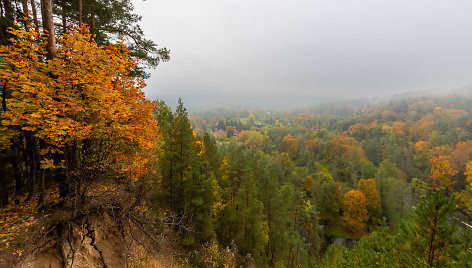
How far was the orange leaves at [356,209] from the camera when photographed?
3234 centimetres

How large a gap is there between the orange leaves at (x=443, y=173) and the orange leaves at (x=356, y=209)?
2444cm

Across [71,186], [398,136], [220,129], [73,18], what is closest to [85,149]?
[71,186]

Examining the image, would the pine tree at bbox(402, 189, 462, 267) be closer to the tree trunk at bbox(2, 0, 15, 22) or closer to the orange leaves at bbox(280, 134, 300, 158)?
the tree trunk at bbox(2, 0, 15, 22)

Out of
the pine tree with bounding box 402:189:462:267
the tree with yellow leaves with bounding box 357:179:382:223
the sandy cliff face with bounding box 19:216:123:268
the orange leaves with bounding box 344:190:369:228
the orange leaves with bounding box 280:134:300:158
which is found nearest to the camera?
the pine tree with bounding box 402:189:462:267

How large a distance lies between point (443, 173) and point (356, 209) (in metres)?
27.6

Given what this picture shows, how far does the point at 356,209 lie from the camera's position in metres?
32.4

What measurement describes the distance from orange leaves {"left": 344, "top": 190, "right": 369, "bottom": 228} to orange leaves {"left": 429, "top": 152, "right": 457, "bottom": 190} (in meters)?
24.4

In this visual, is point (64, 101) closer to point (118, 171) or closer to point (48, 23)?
point (48, 23)

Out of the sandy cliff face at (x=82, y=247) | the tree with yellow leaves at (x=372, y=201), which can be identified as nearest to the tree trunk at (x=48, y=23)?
the sandy cliff face at (x=82, y=247)

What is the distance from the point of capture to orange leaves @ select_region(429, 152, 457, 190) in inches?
1602

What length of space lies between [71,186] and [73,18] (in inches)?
468

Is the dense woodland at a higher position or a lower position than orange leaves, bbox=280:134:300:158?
higher

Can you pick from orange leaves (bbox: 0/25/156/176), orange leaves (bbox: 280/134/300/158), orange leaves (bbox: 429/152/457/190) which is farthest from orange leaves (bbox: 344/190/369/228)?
orange leaves (bbox: 280/134/300/158)

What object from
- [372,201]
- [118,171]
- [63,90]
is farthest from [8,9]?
[372,201]
